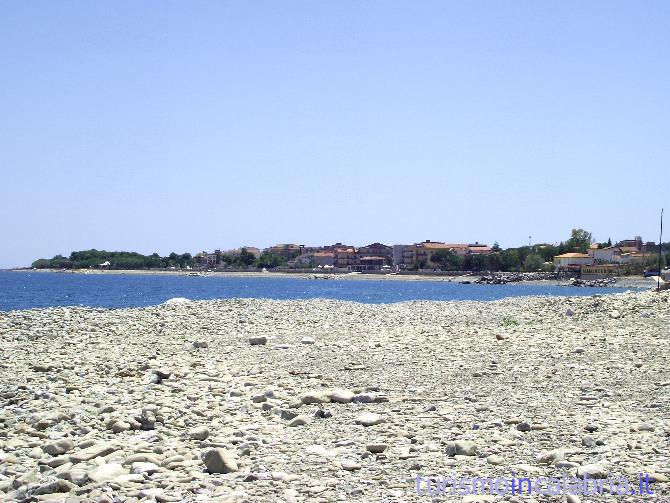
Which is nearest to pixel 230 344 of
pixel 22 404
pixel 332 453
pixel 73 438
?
pixel 22 404

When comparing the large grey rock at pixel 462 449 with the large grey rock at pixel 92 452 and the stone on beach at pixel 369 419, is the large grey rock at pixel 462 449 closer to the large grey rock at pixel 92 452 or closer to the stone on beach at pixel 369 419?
the stone on beach at pixel 369 419

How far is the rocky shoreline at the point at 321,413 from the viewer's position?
654 cm

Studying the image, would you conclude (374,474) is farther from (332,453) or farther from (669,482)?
(669,482)

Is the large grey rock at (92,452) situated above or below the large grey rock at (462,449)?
below

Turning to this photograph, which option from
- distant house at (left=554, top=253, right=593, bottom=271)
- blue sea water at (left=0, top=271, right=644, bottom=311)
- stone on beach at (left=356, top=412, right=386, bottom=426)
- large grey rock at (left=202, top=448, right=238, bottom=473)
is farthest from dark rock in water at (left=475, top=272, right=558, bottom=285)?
large grey rock at (left=202, top=448, right=238, bottom=473)

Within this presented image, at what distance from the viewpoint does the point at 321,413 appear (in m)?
9.18

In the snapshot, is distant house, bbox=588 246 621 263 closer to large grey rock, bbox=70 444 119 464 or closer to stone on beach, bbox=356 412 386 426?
stone on beach, bbox=356 412 386 426

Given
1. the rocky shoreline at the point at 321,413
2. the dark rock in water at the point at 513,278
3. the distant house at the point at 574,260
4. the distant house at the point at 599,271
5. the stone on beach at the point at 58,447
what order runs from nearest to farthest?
the rocky shoreline at the point at 321,413
the stone on beach at the point at 58,447
the dark rock in water at the point at 513,278
the distant house at the point at 599,271
the distant house at the point at 574,260

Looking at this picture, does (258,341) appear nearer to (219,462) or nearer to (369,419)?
(369,419)

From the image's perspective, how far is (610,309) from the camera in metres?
23.1

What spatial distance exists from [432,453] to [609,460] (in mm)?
1710

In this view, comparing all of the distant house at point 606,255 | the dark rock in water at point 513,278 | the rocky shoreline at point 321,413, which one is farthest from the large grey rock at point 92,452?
the distant house at point 606,255

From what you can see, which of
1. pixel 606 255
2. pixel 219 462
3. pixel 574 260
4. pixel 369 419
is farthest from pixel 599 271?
pixel 219 462

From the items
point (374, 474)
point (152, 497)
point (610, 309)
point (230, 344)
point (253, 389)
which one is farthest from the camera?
point (610, 309)
